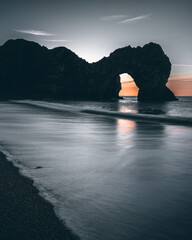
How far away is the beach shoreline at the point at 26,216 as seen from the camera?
2.71 meters

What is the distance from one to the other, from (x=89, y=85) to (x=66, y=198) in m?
179

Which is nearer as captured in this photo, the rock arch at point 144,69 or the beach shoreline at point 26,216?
the beach shoreline at point 26,216

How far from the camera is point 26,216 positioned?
10.3 feet

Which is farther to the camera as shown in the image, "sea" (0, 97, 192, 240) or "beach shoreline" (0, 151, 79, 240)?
"sea" (0, 97, 192, 240)

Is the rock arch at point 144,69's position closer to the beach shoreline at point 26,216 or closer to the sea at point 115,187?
the sea at point 115,187

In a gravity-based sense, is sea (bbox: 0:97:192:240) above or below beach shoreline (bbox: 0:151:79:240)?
below

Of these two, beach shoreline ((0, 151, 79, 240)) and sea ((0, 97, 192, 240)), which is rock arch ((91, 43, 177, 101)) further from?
beach shoreline ((0, 151, 79, 240))

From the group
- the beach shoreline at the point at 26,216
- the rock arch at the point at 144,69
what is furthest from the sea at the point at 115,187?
the rock arch at the point at 144,69

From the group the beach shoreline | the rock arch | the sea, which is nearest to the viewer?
the beach shoreline

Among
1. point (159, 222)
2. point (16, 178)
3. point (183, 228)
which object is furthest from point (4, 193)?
point (183, 228)

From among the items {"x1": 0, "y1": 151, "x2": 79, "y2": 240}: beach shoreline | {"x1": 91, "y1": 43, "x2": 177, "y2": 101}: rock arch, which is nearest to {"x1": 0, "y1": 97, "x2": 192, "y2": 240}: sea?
{"x1": 0, "y1": 151, "x2": 79, "y2": 240}: beach shoreline

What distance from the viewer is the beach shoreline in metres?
2.71

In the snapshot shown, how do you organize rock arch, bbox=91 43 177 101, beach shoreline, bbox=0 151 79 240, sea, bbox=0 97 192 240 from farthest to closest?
rock arch, bbox=91 43 177 101 < sea, bbox=0 97 192 240 < beach shoreline, bbox=0 151 79 240

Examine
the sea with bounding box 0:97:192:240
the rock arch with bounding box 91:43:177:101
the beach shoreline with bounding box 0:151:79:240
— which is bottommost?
the sea with bounding box 0:97:192:240
